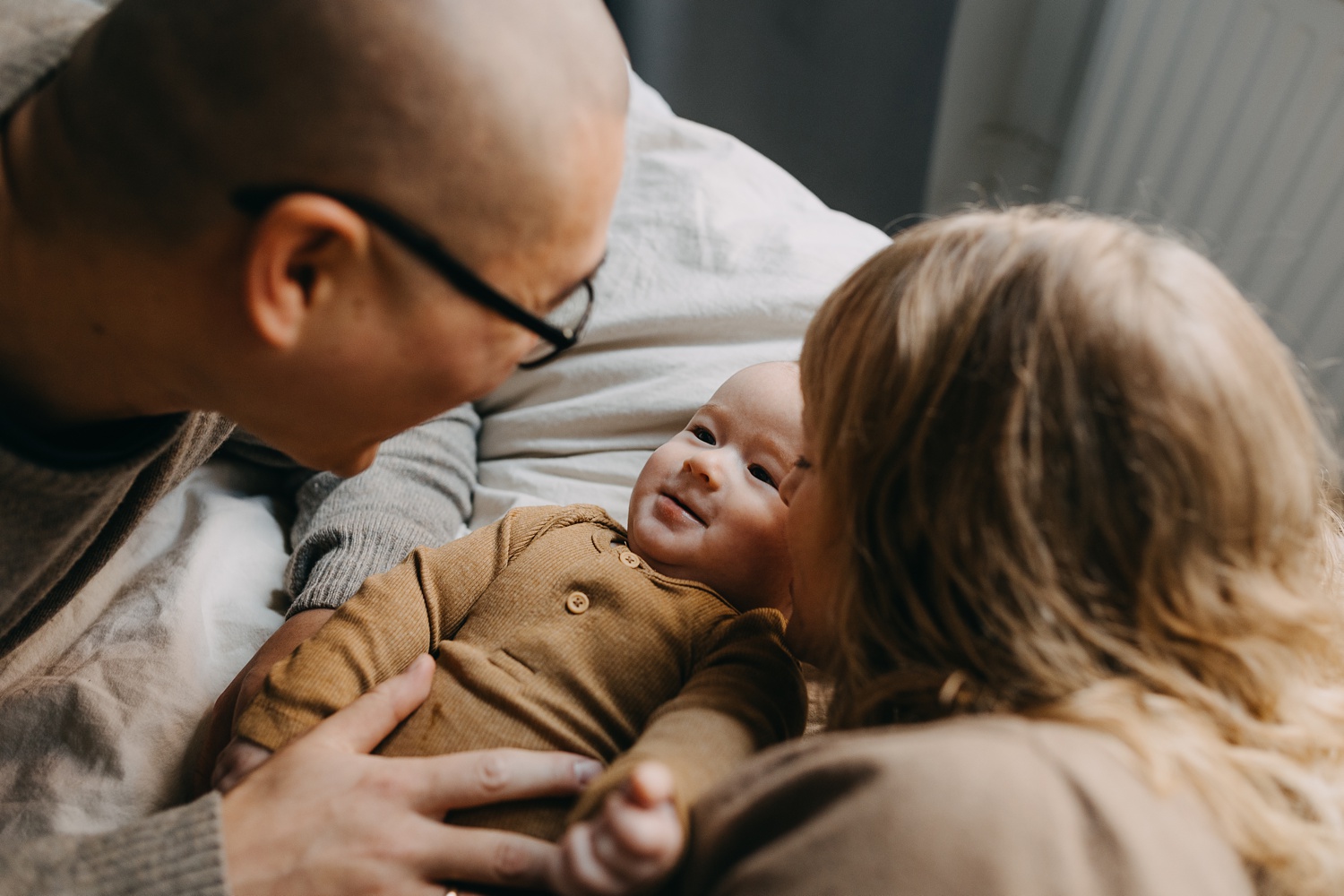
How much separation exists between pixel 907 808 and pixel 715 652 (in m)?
0.41

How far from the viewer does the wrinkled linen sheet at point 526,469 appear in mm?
925

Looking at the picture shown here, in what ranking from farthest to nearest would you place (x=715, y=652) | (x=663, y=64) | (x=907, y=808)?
(x=663, y=64) < (x=715, y=652) < (x=907, y=808)

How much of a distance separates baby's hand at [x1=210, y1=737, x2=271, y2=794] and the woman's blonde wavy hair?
0.53 meters

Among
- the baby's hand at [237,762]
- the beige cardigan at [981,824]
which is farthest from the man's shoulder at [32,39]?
the beige cardigan at [981,824]

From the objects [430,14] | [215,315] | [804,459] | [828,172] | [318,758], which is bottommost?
[828,172]

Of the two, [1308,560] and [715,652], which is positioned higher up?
[1308,560]

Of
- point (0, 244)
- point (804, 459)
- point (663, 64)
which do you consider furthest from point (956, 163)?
point (0, 244)

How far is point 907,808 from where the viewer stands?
55 cm

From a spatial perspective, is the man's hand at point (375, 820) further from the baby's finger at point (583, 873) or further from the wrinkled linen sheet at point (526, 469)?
the wrinkled linen sheet at point (526, 469)

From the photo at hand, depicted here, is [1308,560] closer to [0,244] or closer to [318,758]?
[318,758]

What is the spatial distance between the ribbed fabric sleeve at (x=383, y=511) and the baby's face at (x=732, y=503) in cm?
29

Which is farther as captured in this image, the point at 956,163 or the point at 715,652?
the point at 956,163

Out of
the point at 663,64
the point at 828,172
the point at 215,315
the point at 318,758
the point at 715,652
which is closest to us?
the point at 215,315

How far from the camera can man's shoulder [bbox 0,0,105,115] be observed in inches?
30.2
